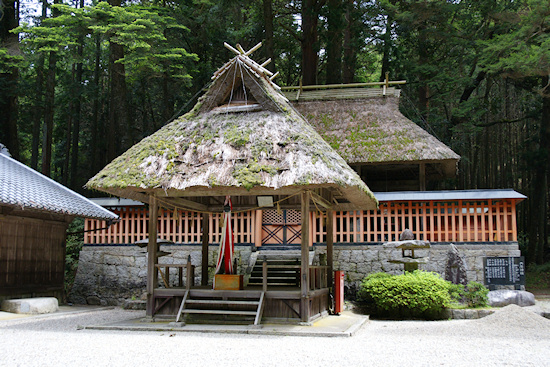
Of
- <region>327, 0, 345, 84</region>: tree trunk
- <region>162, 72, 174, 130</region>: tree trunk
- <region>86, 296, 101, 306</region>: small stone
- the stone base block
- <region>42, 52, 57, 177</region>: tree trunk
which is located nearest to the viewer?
the stone base block

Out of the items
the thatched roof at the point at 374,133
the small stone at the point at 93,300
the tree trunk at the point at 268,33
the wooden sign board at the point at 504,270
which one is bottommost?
the small stone at the point at 93,300

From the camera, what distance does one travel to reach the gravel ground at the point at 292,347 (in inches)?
248

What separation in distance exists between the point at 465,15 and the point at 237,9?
973 centimetres

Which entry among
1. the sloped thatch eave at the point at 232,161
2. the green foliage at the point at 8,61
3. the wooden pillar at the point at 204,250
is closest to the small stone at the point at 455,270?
the sloped thatch eave at the point at 232,161

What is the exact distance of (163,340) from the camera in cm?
788

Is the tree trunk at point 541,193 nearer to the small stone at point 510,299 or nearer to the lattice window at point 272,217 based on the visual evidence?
the small stone at point 510,299

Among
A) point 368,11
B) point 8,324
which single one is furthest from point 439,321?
point 368,11

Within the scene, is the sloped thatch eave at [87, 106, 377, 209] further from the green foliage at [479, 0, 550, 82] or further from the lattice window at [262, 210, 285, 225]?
the green foliage at [479, 0, 550, 82]

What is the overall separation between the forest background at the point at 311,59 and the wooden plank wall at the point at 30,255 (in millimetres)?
5469

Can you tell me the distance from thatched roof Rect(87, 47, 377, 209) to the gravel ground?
8.67ft

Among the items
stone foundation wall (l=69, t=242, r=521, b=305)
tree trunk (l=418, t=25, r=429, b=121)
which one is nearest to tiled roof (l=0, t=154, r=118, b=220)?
stone foundation wall (l=69, t=242, r=521, b=305)

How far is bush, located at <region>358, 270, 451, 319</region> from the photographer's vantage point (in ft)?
37.6

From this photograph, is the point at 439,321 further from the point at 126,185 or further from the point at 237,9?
the point at 237,9

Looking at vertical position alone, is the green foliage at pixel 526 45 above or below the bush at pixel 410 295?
above
